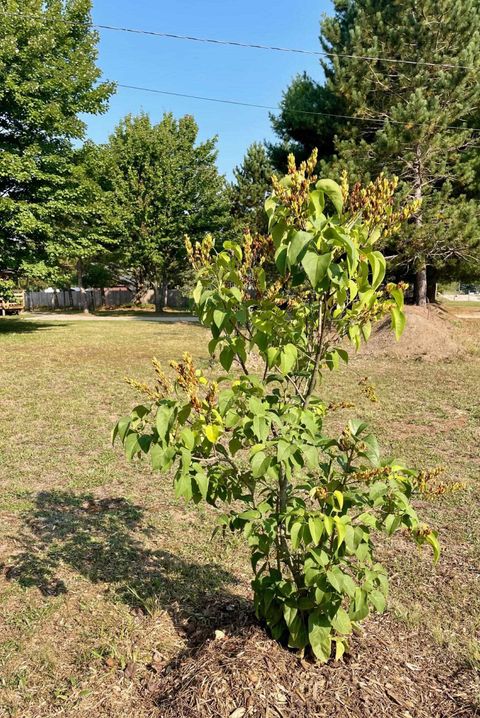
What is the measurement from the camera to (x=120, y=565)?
2531 mm

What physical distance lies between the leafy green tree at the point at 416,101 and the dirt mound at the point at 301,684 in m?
9.55

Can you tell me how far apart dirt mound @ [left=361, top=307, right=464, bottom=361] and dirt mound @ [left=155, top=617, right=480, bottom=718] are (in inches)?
317

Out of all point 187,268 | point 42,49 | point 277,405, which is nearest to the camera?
point 277,405

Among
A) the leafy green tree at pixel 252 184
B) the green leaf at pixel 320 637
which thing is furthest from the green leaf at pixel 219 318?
the leafy green tree at pixel 252 184

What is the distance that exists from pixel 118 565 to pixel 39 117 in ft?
41.9

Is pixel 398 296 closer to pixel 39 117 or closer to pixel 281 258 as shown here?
pixel 281 258

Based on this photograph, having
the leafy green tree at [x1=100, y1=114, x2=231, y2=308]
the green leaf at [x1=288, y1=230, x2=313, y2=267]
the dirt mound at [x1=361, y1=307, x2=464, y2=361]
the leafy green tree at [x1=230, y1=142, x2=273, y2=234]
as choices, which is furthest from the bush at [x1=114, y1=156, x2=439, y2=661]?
the leafy green tree at [x1=100, y1=114, x2=231, y2=308]

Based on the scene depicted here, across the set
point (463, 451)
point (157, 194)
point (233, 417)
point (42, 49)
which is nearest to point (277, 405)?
point (233, 417)

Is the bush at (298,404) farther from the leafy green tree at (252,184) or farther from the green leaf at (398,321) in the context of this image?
the leafy green tree at (252,184)

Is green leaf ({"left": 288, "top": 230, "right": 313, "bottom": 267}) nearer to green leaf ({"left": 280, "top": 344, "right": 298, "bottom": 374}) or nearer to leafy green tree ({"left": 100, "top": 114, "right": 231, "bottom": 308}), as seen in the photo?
green leaf ({"left": 280, "top": 344, "right": 298, "bottom": 374})

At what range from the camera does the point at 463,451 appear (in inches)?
171

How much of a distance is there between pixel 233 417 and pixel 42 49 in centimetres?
1457

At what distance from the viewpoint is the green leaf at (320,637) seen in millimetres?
1502

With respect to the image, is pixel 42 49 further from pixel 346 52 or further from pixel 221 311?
pixel 221 311
